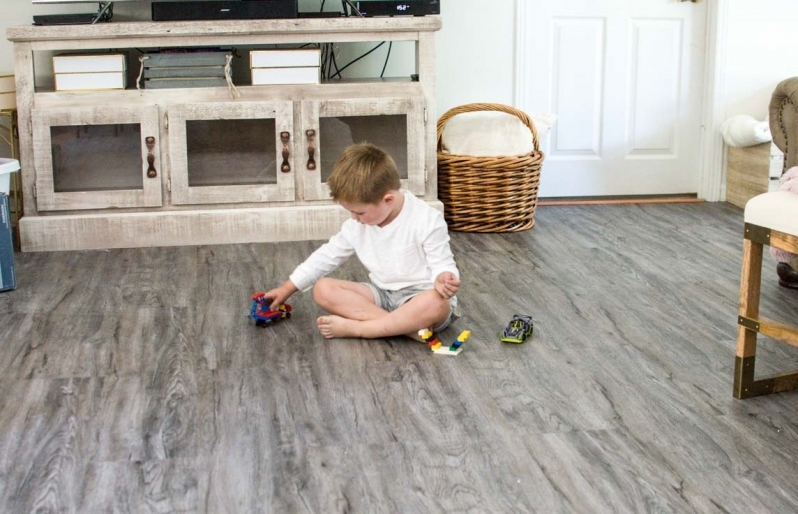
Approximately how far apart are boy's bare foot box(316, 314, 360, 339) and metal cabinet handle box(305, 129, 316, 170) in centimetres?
119

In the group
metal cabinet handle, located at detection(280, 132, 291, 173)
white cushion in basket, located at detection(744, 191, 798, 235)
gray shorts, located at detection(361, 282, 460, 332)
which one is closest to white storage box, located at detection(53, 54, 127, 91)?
metal cabinet handle, located at detection(280, 132, 291, 173)

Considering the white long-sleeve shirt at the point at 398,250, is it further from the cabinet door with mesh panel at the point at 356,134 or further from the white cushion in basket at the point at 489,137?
the white cushion in basket at the point at 489,137

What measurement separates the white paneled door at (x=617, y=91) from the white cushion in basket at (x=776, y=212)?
221cm

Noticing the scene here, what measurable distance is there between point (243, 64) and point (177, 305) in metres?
1.40

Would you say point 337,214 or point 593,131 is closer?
point 337,214

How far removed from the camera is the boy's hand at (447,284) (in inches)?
84.4

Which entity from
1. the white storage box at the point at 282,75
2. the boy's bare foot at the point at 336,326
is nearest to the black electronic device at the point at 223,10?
the white storage box at the point at 282,75

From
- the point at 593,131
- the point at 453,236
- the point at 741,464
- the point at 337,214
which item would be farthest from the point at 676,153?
the point at 741,464

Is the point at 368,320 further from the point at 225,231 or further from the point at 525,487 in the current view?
the point at 225,231

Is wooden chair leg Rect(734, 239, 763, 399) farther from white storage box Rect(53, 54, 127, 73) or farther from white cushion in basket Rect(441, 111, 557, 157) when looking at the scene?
white storage box Rect(53, 54, 127, 73)

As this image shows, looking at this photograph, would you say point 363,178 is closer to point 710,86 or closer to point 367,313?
point 367,313

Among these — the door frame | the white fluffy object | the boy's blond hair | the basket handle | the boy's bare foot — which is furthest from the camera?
the door frame

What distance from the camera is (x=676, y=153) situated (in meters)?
4.14

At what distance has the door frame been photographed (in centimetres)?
393
